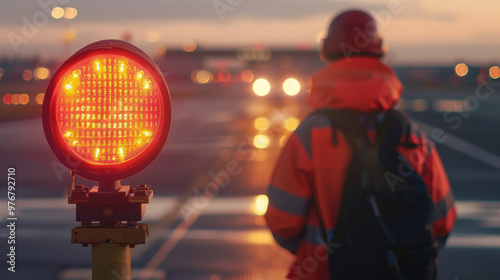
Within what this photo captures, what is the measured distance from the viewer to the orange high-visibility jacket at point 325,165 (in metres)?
2.95

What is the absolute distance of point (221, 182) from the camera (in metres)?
16.0

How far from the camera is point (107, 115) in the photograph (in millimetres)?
2512

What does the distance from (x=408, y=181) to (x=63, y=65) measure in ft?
4.07

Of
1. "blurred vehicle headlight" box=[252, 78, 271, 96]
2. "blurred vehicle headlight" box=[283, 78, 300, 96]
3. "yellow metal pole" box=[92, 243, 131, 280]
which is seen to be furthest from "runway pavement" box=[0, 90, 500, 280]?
"blurred vehicle headlight" box=[252, 78, 271, 96]

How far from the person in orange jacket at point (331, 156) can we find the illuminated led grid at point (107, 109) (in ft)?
2.16

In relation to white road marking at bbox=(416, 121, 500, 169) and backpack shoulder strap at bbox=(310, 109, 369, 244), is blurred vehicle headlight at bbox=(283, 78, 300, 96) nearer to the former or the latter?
white road marking at bbox=(416, 121, 500, 169)

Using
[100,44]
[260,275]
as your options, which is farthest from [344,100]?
[260,275]

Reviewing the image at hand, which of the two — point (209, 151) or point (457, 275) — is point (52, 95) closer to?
point (457, 275)

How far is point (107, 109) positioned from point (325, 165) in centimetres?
83

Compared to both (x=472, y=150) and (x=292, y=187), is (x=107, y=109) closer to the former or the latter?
(x=292, y=187)

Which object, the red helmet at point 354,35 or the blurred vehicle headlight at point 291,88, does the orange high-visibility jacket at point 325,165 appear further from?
the blurred vehicle headlight at point 291,88

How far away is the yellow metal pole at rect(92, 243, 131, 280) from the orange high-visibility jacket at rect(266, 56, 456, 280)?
699 millimetres

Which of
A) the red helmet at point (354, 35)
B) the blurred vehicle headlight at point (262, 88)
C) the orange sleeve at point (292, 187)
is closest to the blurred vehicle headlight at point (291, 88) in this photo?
the blurred vehicle headlight at point (262, 88)

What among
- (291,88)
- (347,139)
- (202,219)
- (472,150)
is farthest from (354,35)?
(291,88)
